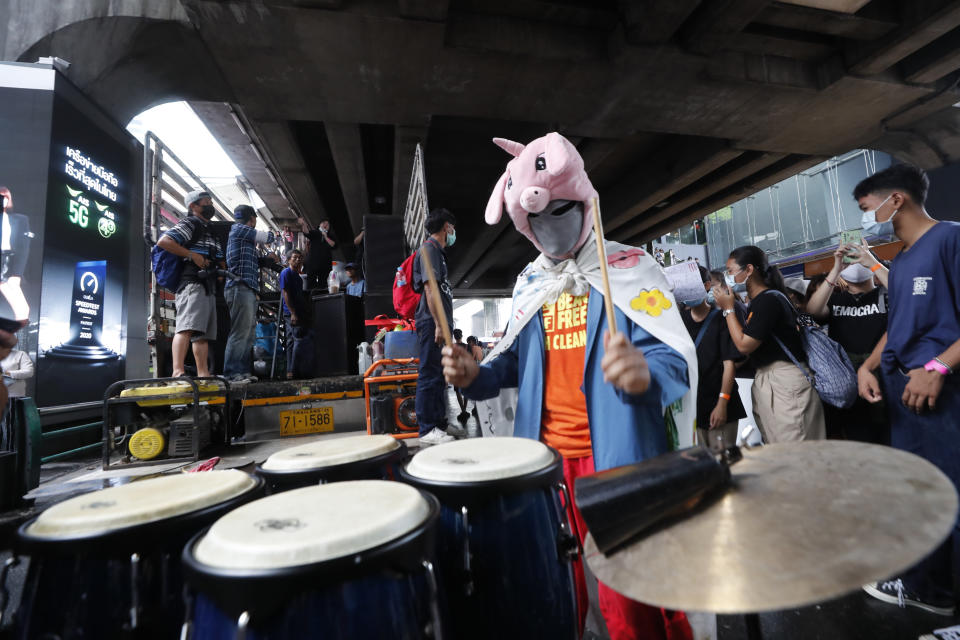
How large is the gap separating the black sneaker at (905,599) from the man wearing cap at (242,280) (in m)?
6.71

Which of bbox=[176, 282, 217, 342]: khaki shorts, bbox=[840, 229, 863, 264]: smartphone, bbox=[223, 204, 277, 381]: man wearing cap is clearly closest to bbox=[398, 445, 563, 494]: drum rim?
bbox=[840, 229, 863, 264]: smartphone

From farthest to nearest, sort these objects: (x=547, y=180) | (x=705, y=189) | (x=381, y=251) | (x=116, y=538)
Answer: (x=705, y=189), (x=381, y=251), (x=547, y=180), (x=116, y=538)

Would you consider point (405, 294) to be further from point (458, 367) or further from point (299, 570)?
point (299, 570)

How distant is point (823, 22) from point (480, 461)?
742 cm

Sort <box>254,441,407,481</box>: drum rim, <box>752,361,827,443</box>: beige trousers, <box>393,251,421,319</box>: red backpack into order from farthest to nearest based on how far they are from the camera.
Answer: <box>393,251,421,319</box>: red backpack
<box>752,361,827,443</box>: beige trousers
<box>254,441,407,481</box>: drum rim

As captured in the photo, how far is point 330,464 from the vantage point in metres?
1.30

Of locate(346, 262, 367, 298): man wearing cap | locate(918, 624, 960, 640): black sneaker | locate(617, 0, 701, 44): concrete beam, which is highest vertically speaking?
locate(617, 0, 701, 44): concrete beam

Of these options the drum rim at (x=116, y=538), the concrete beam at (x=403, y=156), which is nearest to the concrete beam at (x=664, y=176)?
the concrete beam at (x=403, y=156)

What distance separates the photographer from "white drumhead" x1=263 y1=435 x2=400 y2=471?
130 centimetres

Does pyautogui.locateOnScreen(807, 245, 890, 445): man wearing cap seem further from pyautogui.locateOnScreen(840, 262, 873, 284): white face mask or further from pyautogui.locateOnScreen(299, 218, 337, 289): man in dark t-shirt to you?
pyautogui.locateOnScreen(299, 218, 337, 289): man in dark t-shirt

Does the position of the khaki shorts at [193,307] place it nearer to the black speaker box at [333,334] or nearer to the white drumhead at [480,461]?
the black speaker box at [333,334]

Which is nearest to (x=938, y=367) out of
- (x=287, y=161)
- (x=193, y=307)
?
(x=193, y=307)

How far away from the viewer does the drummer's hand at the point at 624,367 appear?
45.6 inches

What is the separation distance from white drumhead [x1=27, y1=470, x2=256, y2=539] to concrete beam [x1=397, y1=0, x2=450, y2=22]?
5057mm
